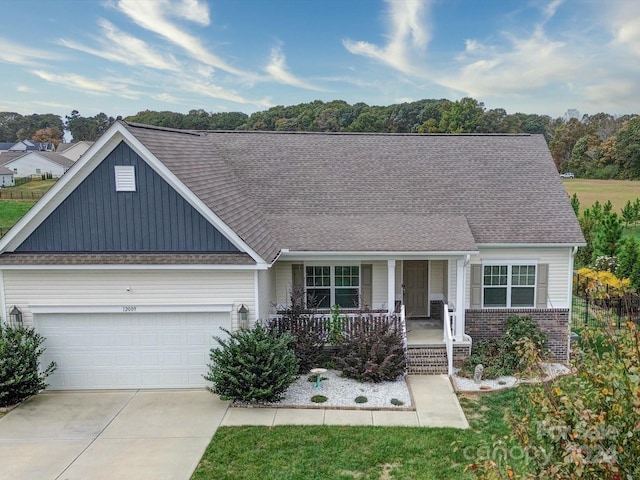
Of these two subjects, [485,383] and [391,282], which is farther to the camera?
[391,282]

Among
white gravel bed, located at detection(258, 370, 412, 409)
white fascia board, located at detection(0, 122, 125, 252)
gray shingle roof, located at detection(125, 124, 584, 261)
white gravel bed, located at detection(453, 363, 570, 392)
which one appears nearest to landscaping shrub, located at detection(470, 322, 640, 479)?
white gravel bed, located at detection(258, 370, 412, 409)

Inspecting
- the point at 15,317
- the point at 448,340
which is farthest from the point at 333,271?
the point at 15,317

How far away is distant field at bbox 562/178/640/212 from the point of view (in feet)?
173

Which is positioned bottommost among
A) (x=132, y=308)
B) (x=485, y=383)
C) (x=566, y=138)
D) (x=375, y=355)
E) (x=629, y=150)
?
(x=485, y=383)

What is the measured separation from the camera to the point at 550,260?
14812 millimetres

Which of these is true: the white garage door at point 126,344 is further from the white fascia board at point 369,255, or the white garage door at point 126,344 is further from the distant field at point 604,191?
the distant field at point 604,191

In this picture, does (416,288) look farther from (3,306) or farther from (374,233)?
(3,306)

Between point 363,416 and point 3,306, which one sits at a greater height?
point 3,306

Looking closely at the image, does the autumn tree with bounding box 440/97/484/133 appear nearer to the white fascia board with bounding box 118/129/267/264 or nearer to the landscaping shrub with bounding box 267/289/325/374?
the landscaping shrub with bounding box 267/289/325/374

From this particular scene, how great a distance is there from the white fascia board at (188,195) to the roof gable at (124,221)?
0.10m

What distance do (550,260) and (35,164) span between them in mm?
86269

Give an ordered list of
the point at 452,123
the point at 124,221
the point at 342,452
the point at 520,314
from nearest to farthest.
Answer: the point at 342,452 < the point at 124,221 < the point at 520,314 < the point at 452,123

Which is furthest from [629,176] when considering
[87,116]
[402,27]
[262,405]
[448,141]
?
[87,116]

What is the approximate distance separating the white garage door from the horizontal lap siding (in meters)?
0.37
